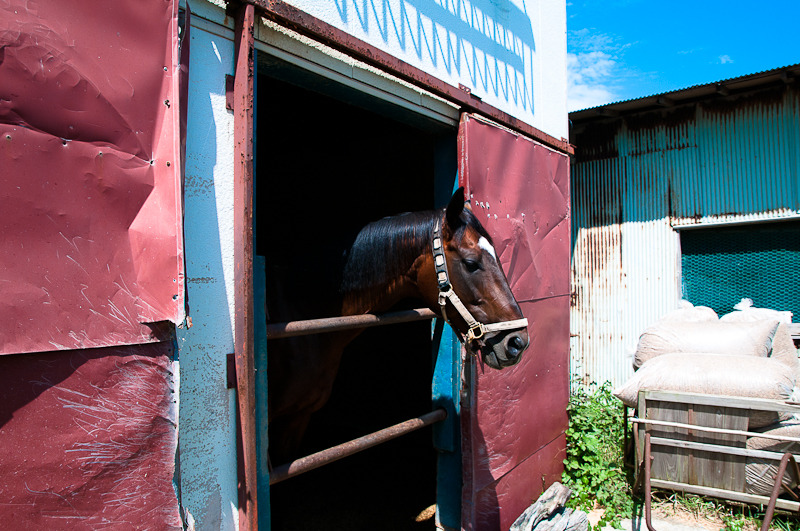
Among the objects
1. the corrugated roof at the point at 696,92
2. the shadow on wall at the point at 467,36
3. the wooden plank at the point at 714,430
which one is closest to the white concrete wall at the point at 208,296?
the shadow on wall at the point at 467,36

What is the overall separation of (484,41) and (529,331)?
2020 mm

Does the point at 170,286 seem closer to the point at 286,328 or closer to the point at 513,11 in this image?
the point at 286,328

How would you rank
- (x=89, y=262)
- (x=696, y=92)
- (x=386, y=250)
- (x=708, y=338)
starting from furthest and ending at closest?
1. (x=696, y=92)
2. (x=708, y=338)
3. (x=386, y=250)
4. (x=89, y=262)

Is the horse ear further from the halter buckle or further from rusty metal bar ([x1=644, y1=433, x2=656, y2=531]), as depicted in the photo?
rusty metal bar ([x1=644, y1=433, x2=656, y2=531])

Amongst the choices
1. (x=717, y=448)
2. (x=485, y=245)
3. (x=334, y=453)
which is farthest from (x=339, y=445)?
(x=717, y=448)

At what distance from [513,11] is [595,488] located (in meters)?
3.72

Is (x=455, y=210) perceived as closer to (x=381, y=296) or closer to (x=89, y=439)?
(x=381, y=296)

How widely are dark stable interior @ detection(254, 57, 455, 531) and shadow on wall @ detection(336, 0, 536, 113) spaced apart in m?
0.79

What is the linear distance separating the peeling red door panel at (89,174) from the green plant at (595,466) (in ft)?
11.3

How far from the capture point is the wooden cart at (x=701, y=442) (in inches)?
110

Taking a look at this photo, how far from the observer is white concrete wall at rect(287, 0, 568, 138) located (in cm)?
227

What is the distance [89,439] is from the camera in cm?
117

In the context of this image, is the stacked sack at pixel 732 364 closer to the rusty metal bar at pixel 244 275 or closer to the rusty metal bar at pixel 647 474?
the rusty metal bar at pixel 647 474

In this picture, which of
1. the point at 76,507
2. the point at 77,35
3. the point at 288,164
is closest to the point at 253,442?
the point at 76,507
